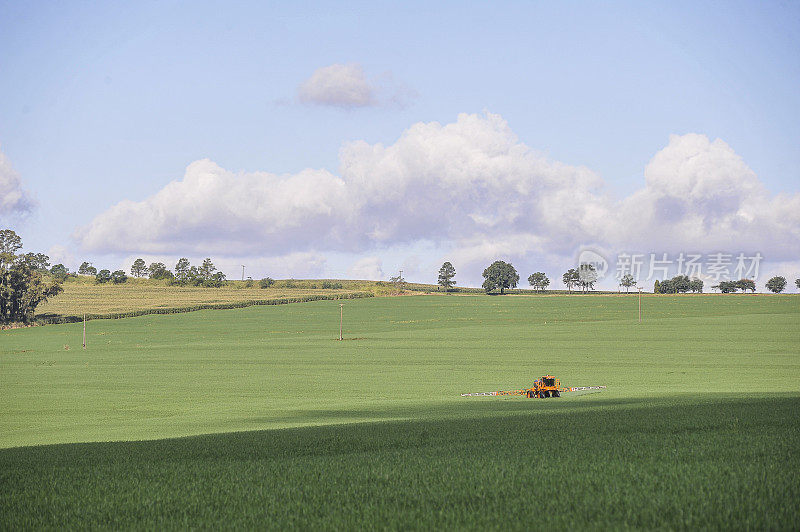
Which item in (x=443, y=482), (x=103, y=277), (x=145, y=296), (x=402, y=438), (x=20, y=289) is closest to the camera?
(x=443, y=482)

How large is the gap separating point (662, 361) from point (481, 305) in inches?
3066

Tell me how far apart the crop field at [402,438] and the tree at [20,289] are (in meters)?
49.1

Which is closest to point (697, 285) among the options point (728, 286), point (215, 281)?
point (728, 286)

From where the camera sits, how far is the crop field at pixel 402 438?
812cm

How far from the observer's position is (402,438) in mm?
15500

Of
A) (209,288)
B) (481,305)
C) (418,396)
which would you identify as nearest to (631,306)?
(481,305)

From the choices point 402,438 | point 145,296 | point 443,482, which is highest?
point 145,296

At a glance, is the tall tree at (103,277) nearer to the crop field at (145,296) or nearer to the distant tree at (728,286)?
the crop field at (145,296)

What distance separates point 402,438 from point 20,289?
4572 inches

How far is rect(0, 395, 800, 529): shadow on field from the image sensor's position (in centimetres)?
764

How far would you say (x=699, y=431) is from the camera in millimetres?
13594

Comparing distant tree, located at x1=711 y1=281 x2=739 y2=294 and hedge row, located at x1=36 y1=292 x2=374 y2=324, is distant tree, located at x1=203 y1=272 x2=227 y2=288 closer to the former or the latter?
hedge row, located at x1=36 y1=292 x2=374 y2=324

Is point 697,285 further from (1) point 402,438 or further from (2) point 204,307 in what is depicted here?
(1) point 402,438

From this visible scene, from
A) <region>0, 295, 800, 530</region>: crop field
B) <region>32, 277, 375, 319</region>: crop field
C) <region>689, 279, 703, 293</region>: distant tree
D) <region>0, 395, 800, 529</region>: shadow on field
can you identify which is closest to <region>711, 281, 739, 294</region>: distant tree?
<region>689, 279, 703, 293</region>: distant tree
